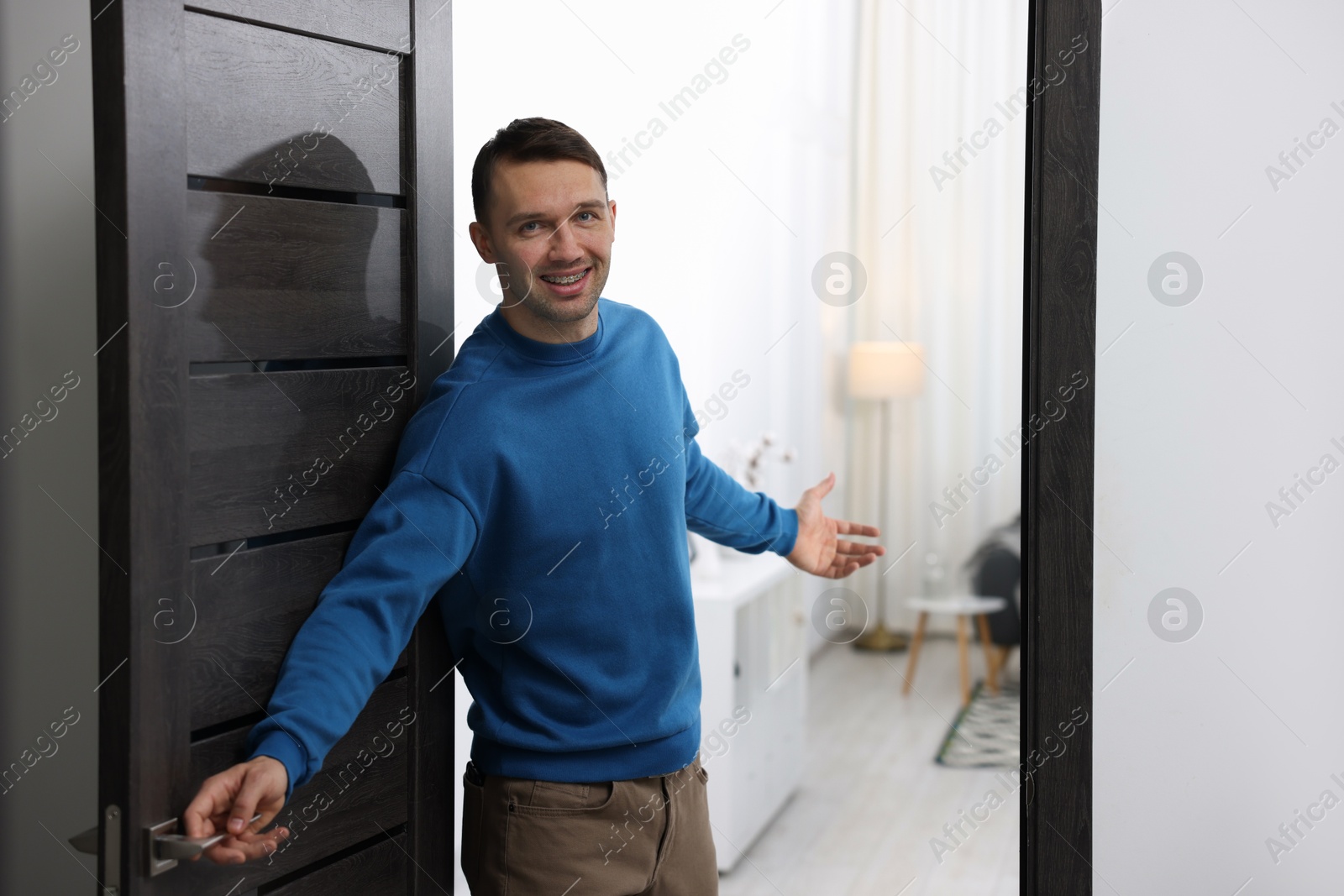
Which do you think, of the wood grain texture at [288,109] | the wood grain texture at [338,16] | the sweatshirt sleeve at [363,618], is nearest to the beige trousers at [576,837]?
the sweatshirt sleeve at [363,618]

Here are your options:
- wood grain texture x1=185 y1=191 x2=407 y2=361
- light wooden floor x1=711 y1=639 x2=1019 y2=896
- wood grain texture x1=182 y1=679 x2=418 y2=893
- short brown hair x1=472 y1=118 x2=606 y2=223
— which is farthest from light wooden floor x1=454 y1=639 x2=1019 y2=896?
short brown hair x1=472 y1=118 x2=606 y2=223

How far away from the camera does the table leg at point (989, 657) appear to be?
2666mm

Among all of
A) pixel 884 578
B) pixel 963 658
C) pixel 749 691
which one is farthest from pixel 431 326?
pixel 963 658

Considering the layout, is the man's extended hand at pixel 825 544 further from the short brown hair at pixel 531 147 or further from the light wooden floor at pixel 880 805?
the light wooden floor at pixel 880 805

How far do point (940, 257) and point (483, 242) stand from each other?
107cm

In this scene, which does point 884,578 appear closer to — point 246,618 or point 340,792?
point 340,792

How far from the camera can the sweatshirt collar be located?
110 centimetres

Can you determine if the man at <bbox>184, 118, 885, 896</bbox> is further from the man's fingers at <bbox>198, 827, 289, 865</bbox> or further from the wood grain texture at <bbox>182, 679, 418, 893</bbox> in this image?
the man's fingers at <bbox>198, 827, 289, 865</bbox>

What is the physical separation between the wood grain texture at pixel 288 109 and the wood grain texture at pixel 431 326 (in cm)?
3

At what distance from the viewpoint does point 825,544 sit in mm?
1365

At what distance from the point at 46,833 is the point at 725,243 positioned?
1969 millimetres

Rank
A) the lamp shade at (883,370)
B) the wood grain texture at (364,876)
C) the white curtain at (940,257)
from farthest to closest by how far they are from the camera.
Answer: the lamp shade at (883,370) → the white curtain at (940,257) → the wood grain texture at (364,876)

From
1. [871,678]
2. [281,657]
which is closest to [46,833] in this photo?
[281,657]

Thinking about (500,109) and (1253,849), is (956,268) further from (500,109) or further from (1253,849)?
(1253,849)
